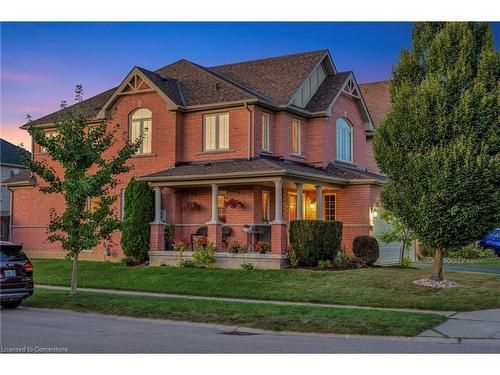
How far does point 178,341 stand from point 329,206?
17.5 meters

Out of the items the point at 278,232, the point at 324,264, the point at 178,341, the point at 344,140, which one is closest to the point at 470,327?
the point at 178,341

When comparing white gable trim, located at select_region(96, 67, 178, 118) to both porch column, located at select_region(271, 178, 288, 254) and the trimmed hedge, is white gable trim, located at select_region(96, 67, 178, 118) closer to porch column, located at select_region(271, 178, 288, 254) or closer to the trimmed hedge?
porch column, located at select_region(271, 178, 288, 254)

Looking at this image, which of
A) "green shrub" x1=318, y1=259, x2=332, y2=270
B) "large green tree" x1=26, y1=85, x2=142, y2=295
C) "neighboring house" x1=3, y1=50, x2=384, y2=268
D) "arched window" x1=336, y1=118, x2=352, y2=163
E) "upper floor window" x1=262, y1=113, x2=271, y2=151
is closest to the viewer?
"large green tree" x1=26, y1=85, x2=142, y2=295

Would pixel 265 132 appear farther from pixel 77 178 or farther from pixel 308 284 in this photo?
pixel 77 178

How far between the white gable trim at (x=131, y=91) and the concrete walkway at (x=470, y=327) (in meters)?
15.9

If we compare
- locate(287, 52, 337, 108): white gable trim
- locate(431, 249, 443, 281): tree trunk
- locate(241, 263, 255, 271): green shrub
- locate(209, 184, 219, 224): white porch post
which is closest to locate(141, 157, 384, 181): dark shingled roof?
locate(209, 184, 219, 224): white porch post

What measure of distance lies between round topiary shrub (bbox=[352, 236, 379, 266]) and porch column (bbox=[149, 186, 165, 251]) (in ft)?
25.2

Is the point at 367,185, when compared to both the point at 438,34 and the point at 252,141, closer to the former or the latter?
the point at 252,141

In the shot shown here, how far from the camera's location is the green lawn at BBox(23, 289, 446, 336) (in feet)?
44.5

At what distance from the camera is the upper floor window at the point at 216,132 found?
26.9 metres

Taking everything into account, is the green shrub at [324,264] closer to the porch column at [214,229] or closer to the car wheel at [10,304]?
the porch column at [214,229]

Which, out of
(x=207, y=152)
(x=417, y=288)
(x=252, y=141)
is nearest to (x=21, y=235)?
(x=207, y=152)

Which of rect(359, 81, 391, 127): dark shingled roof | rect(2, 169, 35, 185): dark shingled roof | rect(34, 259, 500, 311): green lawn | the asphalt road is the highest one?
rect(359, 81, 391, 127): dark shingled roof

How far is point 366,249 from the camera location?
82.5 feet
